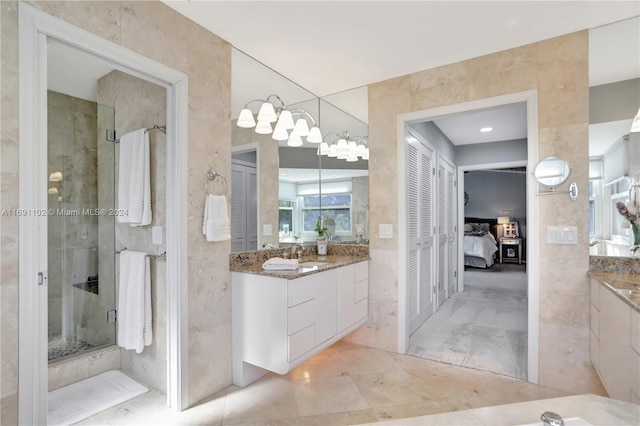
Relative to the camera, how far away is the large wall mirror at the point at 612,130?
2.11 m

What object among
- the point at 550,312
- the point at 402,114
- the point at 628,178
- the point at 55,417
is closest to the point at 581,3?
the point at 628,178

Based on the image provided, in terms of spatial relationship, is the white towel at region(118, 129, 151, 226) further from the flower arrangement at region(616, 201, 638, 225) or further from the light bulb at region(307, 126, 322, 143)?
the flower arrangement at region(616, 201, 638, 225)

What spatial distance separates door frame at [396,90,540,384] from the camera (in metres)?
2.38

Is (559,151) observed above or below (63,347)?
above

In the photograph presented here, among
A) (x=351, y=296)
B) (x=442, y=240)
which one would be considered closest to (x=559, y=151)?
(x=351, y=296)

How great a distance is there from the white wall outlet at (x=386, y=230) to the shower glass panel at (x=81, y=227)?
90.5 inches

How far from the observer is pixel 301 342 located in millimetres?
2156

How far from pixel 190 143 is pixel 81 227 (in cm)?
132

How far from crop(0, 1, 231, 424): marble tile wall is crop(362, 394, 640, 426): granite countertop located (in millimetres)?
1608

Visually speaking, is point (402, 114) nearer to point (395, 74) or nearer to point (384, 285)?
point (395, 74)

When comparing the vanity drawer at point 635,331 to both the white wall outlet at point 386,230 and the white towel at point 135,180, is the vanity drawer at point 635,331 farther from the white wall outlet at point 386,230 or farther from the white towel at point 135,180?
the white towel at point 135,180

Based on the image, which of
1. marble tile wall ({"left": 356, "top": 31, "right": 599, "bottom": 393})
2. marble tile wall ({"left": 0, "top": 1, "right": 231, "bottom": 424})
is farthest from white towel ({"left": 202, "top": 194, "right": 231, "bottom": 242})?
marble tile wall ({"left": 356, "top": 31, "right": 599, "bottom": 393})

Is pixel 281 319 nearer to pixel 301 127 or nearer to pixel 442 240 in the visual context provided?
pixel 301 127

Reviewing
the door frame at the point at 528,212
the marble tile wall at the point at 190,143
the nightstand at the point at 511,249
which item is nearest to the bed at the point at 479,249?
the nightstand at the point at 511,249
